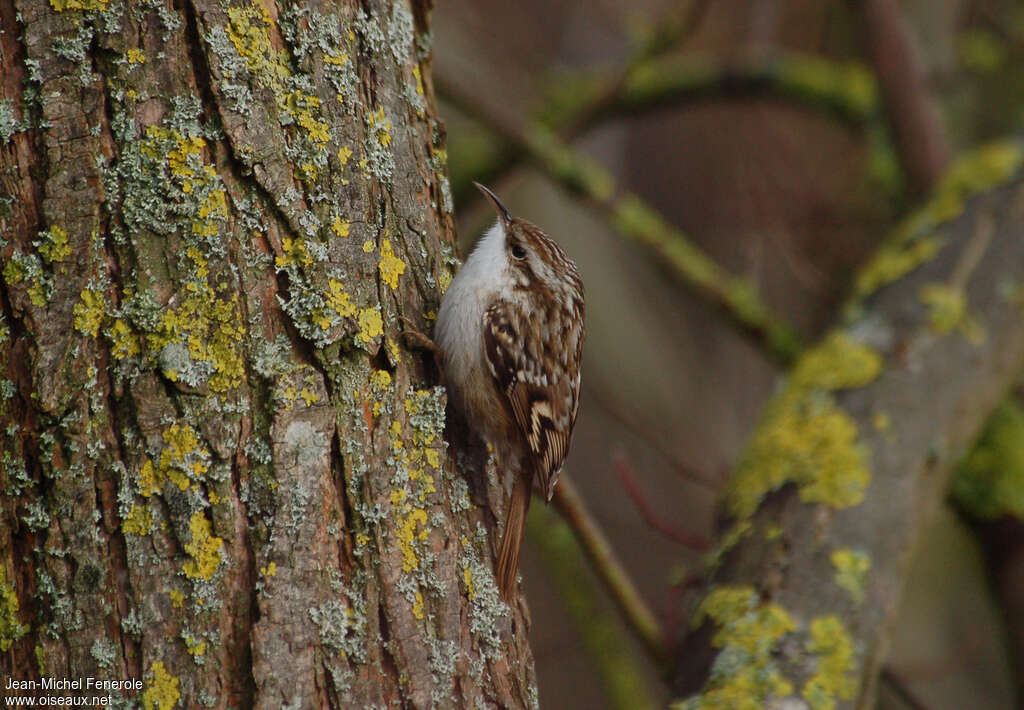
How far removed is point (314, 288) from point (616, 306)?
406 cm

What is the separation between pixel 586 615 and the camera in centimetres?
337

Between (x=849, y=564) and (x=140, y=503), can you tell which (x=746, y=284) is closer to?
(x=849, y=564)

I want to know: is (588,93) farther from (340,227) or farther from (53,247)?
(53,247)

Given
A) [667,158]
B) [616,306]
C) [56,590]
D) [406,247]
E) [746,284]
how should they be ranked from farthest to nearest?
[667,158], [616,306], [746,284], [406,247], [56,590]

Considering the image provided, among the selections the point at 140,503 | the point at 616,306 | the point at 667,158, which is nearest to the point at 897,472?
the point at 140,503

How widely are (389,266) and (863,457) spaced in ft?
4.76

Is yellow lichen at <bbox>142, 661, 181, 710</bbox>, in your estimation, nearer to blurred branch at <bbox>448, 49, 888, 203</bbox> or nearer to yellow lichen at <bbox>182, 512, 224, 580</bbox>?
yellow lichen at <bbox>182, 512, 224, 580</bbox>

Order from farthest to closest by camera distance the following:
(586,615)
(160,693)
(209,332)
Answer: (586,615), (209,332), (160,693)

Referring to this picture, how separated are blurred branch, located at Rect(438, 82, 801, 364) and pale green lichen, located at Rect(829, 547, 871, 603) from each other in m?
1.66

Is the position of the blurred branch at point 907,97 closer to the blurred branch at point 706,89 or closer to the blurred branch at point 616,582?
the blurred branch at point 706,89

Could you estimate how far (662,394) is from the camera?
5727mm

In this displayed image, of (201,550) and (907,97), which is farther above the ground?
(907,97)

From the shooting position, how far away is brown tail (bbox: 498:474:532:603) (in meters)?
1.76

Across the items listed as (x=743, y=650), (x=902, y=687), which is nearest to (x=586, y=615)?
(x=902, y=687)
